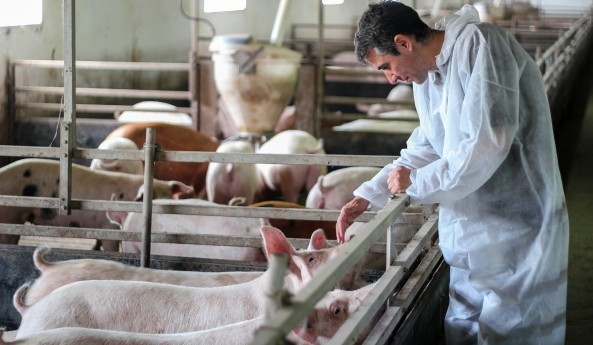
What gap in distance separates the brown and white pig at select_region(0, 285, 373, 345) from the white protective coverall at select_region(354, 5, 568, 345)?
0.41 m

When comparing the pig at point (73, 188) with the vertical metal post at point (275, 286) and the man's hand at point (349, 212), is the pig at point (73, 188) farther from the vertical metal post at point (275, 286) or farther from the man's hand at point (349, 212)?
the vertical metal post at point (275, 286)

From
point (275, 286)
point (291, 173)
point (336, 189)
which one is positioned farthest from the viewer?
point (291, 173)

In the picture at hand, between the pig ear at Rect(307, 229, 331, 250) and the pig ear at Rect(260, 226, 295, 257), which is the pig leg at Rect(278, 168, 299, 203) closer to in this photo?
the pig ear at Rect(307, 229, 331, 250)

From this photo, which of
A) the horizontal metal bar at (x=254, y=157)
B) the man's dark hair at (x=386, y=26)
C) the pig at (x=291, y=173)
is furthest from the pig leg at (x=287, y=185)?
the man's dark hair at (x=386, y=26)

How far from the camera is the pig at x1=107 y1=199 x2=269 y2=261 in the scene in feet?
14.5

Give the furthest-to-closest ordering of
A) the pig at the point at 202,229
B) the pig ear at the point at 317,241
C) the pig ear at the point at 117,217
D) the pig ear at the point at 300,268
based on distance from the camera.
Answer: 1. the pig ear at the point at 117,217
2. the pig at the point at 202,229
3. the pig ear at the point at 317,241
4. the pig ear at the point at 300,268

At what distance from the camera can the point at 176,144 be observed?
26.3 ft

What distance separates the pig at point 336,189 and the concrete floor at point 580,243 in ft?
4.84

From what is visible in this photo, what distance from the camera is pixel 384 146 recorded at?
8375 millimetres

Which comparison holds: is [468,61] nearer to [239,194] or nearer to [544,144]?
[544,144]

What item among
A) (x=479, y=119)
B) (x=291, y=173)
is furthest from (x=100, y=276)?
(x=291, y=173)

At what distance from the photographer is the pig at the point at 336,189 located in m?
5.77

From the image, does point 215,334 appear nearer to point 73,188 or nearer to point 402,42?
point 402,42

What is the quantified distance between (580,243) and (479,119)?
3526 mm
